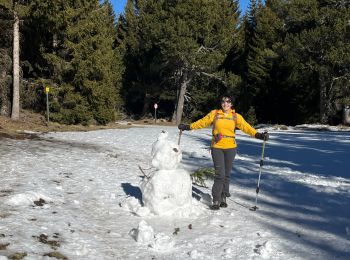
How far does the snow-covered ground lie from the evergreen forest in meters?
14.7

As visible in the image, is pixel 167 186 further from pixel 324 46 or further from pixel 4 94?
pixel 324 46

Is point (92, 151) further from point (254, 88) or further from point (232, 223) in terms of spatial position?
point (254, 88)

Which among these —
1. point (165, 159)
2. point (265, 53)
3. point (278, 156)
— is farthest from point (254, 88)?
Answer: point (165, 159)

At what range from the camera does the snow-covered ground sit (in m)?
5.59

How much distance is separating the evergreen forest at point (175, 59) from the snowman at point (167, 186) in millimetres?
18456

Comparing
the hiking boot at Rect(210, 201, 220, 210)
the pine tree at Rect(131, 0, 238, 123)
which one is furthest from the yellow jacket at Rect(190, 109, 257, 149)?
the pine tree at Rect(131, 0, 238, 123)

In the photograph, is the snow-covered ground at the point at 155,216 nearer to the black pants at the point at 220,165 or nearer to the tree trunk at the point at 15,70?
the black pants at the point at 220,165

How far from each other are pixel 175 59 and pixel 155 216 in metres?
35.5

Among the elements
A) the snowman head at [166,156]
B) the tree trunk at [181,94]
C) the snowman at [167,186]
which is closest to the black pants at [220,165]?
the snowman at [167,186]

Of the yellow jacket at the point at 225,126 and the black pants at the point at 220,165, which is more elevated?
the yellow jacket at the point at 225,126

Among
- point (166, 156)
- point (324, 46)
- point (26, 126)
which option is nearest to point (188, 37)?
point (324, 46)

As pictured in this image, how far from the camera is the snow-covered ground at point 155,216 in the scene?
5.59 metres

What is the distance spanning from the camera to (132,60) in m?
51.0

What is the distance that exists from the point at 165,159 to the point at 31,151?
7.66 metres
